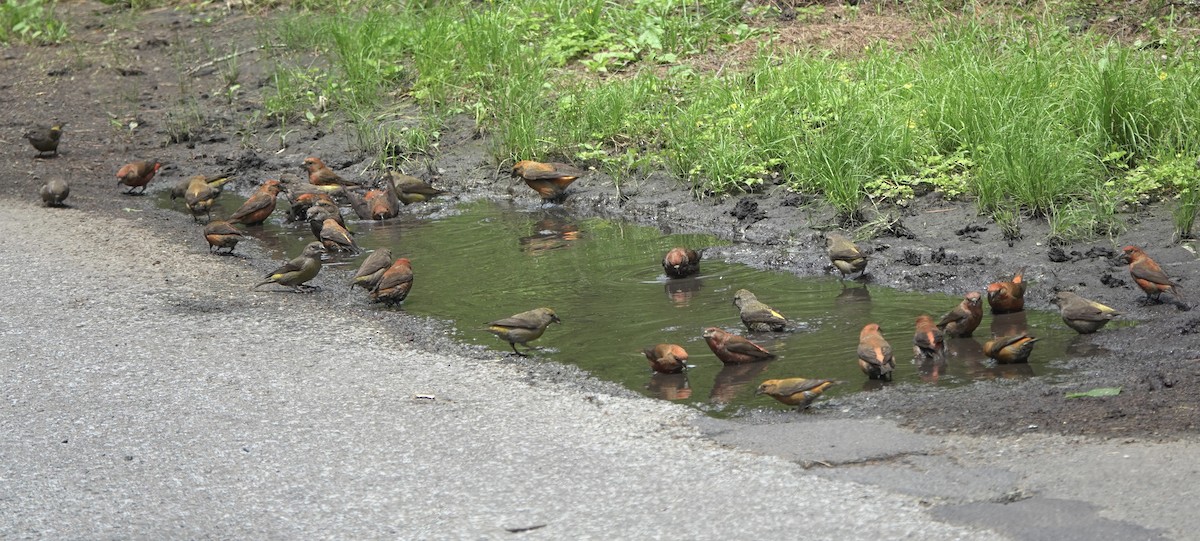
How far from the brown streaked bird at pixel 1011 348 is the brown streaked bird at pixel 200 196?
776 centimetres

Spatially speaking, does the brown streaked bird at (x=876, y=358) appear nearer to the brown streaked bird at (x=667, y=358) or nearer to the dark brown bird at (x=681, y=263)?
the brown streaked bird at (x=667, y=358)

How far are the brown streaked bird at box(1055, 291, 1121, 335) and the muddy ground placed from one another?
0.10 metres

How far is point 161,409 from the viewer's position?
21.8 feet

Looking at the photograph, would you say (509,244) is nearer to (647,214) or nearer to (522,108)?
(647,214)

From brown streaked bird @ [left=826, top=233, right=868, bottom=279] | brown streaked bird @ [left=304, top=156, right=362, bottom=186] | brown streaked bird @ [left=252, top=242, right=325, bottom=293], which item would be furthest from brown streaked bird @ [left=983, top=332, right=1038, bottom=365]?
brown streaked bird @ [left=304, top=156, right=362, bottom=186]

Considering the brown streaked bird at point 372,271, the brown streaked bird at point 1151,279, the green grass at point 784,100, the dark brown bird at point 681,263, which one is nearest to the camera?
the brown streaked bird at point 1151,279

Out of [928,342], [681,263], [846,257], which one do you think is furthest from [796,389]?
[681,263]

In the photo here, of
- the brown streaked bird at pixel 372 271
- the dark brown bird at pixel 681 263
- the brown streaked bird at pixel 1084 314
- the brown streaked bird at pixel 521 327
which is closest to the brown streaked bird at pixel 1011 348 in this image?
the brown streaked bird at pixel 1084 314

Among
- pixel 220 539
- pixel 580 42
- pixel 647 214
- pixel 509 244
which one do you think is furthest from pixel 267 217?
pixel 220 539

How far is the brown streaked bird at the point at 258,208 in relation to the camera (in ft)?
38.6

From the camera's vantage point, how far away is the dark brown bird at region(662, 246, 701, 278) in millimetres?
9375

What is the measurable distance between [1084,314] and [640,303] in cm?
299

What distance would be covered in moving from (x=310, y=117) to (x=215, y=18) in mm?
5592

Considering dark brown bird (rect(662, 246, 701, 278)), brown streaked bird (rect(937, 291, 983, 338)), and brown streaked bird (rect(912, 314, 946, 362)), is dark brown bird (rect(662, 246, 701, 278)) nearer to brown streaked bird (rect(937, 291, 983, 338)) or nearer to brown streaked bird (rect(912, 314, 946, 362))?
brown streaked bird (rect(937, 291, 983, 338))
